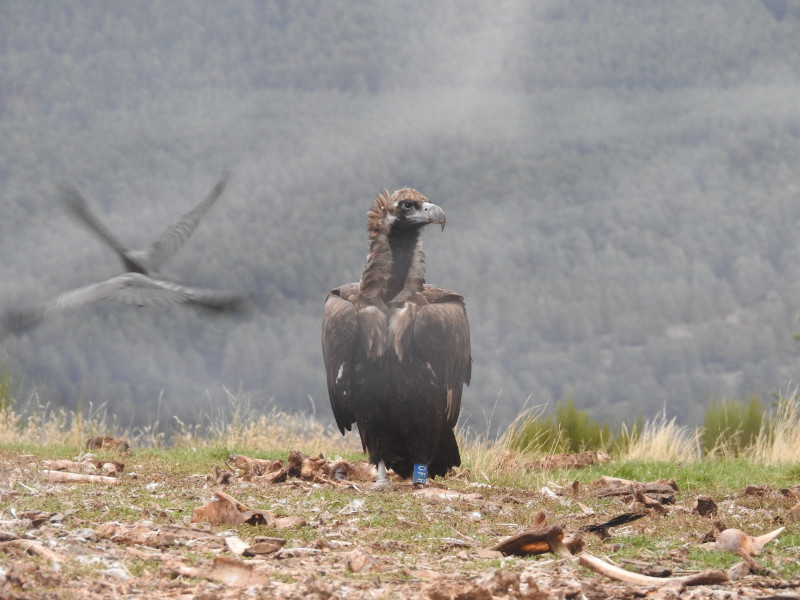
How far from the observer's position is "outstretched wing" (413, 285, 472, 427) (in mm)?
7781

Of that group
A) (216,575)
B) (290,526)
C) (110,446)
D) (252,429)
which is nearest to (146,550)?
(216,575)

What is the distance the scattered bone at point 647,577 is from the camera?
4.37 metres

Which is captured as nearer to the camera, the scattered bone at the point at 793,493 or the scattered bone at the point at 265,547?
the scattered bone at the point at 265,547

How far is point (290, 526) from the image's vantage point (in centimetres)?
572

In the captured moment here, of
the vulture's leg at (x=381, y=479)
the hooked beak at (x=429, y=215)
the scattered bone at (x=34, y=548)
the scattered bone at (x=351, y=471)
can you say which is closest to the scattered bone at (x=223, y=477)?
the scattered bone at (x=351, y=471)

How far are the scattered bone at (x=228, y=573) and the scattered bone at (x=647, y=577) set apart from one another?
1.58 meters

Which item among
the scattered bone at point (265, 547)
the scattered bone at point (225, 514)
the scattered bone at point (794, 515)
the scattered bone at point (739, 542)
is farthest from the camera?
the scattered bone at point (794, 515)

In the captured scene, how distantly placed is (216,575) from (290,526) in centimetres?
157

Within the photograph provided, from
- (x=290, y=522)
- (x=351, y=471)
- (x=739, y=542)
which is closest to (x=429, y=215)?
(x=351, y=471)

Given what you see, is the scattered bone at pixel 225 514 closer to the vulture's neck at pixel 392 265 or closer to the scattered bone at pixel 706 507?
the vulture's neck at pixel 392 265

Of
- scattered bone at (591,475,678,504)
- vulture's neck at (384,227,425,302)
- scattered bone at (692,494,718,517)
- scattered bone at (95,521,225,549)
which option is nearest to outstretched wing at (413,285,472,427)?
vulture's neck at (384,227,425,302)

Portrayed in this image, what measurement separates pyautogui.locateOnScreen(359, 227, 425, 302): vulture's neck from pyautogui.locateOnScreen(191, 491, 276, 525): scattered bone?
270 centimetres

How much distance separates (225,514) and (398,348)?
8.05ft

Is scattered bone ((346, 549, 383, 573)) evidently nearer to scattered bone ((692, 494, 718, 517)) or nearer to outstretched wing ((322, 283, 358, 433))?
outstretched wing ((322, 283, 358, 433))
